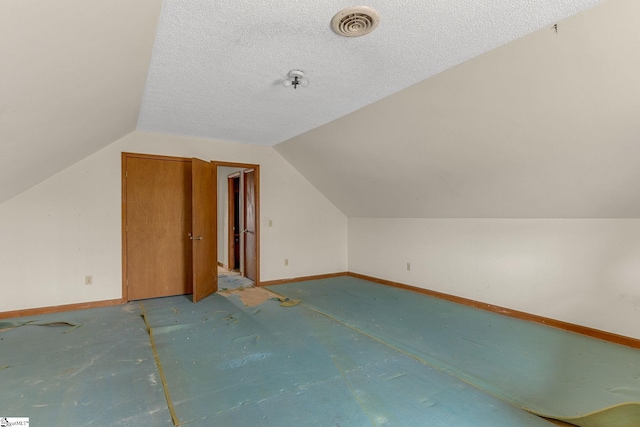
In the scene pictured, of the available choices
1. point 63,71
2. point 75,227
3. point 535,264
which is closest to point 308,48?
point 63,71

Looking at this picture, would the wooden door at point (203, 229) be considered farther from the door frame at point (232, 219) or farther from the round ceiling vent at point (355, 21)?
the round ceiling vent at point (355, 21)

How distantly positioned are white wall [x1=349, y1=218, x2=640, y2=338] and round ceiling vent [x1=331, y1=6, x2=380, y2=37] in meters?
2.83

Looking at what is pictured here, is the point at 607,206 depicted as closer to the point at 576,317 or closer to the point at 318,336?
the point at 576,317

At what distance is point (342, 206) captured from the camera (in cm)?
579

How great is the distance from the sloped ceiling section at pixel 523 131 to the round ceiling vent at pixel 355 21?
2.96 feet

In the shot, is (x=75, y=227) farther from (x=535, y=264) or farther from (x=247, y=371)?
(x=535, y=264)

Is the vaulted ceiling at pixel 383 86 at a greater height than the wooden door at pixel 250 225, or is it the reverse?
the vaulted ceiling at pixel 383 86

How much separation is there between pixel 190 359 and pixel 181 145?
3.09 m

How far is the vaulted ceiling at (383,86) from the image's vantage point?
5.48 ft

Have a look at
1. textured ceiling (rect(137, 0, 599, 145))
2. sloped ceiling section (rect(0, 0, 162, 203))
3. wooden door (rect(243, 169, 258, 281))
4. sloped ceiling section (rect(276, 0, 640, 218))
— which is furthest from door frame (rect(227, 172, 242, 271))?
sloped ceiling section (rect(0, 0, 162, 203))

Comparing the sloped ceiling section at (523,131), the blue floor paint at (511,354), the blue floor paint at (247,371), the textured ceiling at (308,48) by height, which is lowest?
the blue floor paint at (511,354)

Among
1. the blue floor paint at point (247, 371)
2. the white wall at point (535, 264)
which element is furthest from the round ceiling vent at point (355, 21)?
the white wall at point (535, 264)

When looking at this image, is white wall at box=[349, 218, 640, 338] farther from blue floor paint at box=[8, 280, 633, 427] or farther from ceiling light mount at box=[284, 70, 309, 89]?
ceiling light mount at box=[284, 70, 309, 89]

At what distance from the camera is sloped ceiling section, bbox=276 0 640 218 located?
1899mm
